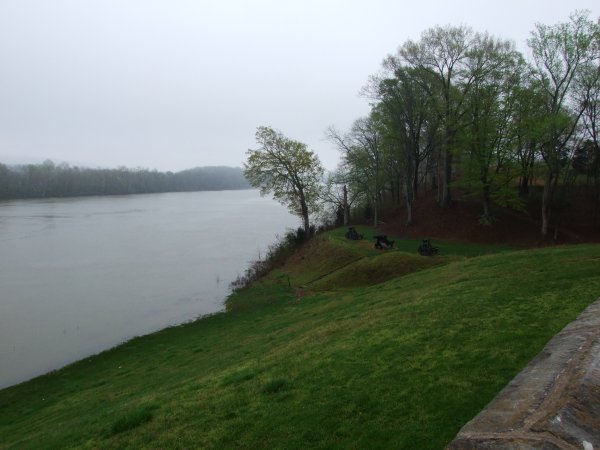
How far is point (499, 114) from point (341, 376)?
28087mm

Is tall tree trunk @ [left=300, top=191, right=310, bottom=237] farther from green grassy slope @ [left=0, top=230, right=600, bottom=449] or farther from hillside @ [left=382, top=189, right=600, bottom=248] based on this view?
green grassy slope @ [left=0, top=230, right=600, bottom=449]

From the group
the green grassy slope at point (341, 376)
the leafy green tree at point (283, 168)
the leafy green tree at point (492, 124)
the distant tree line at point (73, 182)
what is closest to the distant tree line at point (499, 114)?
the leafy green tree at point (492, 124)

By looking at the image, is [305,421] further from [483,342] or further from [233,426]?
[483,342]

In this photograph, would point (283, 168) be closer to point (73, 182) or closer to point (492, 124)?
point (492, 124)

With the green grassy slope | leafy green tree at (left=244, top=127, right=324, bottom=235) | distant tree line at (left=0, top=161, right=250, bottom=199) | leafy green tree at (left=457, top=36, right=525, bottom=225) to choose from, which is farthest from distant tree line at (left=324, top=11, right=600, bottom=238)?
distant tree line at (left=0, top=161, right=250, bottom=199)

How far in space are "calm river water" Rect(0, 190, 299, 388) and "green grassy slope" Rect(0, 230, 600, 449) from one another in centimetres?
456

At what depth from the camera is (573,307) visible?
306 inches

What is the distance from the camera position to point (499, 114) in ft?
94.9

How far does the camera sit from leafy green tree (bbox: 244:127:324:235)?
40.0m

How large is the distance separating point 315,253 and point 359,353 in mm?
24813

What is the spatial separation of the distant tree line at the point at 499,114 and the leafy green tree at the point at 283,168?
6960 millimetres

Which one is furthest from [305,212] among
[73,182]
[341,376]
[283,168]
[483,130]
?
[73,182]

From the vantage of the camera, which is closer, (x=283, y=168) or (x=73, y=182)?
(x=283, y=168)

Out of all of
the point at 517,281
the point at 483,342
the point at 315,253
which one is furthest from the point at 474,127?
the point at 483,342
